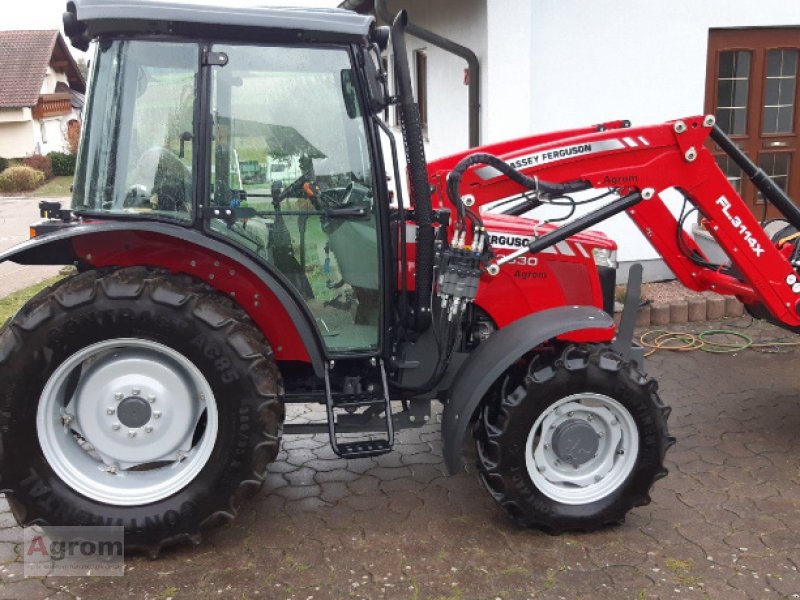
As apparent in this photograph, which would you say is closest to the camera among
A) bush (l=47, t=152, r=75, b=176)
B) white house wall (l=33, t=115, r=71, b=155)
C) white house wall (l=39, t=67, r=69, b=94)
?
bush (l=47, t=152, r=75, b=176)

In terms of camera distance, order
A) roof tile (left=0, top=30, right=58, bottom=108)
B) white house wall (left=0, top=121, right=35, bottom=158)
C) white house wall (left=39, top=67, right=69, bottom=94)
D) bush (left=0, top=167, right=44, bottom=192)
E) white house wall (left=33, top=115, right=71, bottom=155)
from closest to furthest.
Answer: bush (left=0, top=167, right=44, bottom=192) < roof tile (left=0, top=30, right=58, bottom=108) < white house wall (left=0, top=121, right=35, bottom=158) < white house wall (left=33, top=115, right=71, bottom=155) < white house wall (left=39, top=67, right=69, bottom=94)

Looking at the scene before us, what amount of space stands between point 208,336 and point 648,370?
362 centimetres

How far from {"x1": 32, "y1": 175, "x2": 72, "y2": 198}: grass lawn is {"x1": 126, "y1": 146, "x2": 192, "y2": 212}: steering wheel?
21.4 m

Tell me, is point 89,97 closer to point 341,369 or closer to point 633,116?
point 341,369

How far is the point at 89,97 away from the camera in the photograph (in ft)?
11.2

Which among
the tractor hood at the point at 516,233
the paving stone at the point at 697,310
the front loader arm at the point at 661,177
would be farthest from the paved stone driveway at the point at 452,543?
the paving stone at the point at 697,310

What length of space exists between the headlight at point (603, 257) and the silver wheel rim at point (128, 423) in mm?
1969

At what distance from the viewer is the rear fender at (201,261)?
3454 millimetres

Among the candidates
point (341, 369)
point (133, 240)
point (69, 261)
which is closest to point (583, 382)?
point (341, 369)

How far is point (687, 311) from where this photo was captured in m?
6.95

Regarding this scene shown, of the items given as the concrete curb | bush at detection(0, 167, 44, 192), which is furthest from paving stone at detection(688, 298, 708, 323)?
bush at detection(0, 167, 44, 192)

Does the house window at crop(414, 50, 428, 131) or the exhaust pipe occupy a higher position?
the house window at crop(414, 50, 428, 131)

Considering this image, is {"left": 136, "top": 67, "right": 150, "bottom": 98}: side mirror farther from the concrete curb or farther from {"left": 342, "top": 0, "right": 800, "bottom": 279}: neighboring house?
the concrete curb

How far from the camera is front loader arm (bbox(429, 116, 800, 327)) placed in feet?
12.4
